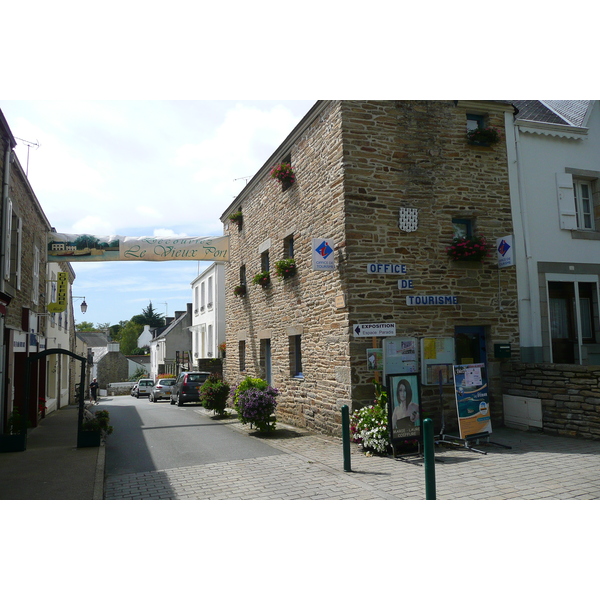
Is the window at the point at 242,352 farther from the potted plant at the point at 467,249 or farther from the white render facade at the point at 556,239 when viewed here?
the white render facade at the point at 556,239

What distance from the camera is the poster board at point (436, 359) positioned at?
1005 centimetres

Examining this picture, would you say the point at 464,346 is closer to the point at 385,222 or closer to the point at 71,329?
the point at 385,222

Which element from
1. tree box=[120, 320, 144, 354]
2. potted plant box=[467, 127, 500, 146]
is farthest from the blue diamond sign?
tree box=[120, 320, 144, 354]

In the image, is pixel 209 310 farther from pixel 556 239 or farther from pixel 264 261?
pixel 556 239

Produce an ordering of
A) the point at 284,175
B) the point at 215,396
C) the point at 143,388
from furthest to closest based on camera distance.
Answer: the point at 143,388 < the point at 215,396 < the point at 284,175

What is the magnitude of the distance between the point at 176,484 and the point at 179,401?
15.6 metres

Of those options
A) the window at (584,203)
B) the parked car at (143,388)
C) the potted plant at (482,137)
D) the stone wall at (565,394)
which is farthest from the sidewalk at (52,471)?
the parked car at (143,388)

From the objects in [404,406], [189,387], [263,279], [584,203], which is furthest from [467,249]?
[189,387]

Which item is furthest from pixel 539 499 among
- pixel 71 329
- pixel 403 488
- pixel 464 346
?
pixel 71 329

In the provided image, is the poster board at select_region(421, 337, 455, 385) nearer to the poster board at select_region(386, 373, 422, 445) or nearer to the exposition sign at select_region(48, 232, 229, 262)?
the poster board at select_region(386, 373, 422, 445)

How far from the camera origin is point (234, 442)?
34.9ft

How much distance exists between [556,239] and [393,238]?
14.1 feet

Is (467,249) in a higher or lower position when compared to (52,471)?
higher

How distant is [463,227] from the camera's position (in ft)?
37.2
